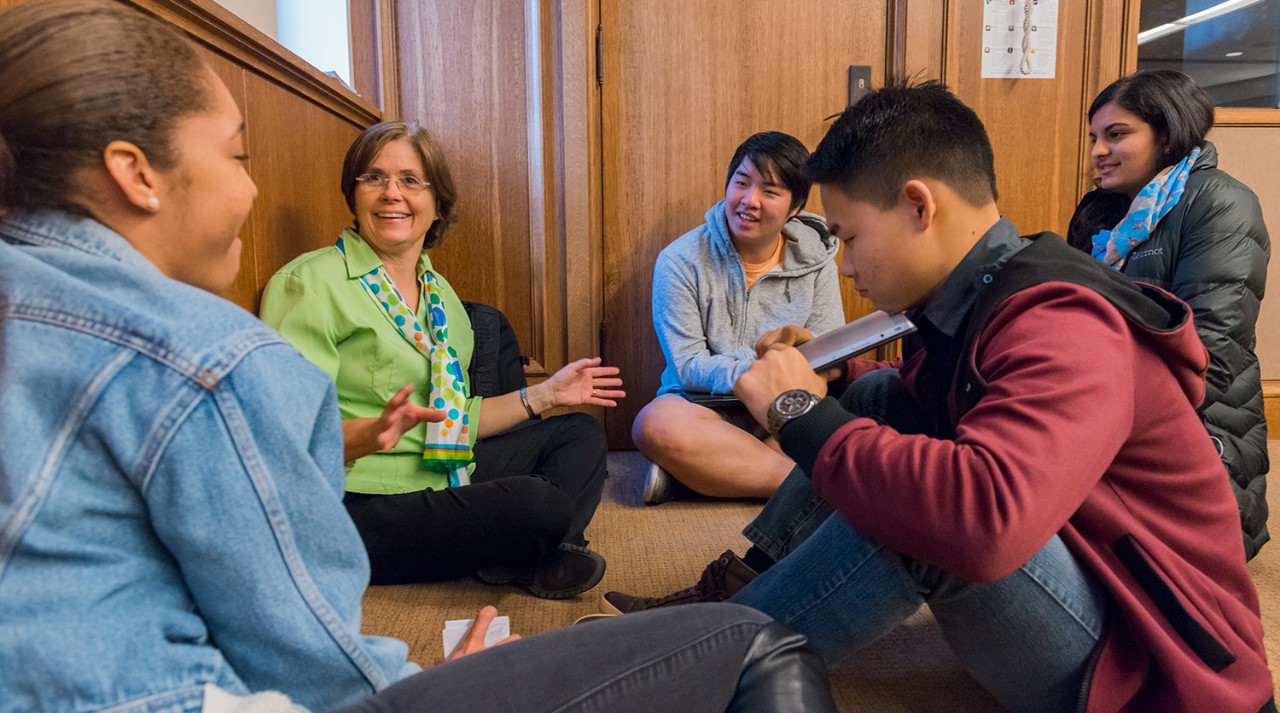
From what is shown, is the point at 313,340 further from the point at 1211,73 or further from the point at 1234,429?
the point at 1211,73

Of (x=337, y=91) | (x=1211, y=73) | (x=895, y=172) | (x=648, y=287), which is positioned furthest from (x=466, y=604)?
(x=1211, y=73)

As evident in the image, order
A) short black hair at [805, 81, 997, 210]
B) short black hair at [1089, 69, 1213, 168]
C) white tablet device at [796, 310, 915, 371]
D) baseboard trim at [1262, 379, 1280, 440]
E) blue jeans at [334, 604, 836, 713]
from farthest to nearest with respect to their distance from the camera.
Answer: baseboard trim at [1262, 379, 1280, 440]
short black hair at [1089, 69, 1213, 168]
white tablet device at [796, 310, 915, 371]
short black hair at [805, 81, 997, 210]
blue jeans at [334, 604, 836, 713]

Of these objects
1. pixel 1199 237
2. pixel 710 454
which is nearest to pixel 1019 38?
pixel 1199 237

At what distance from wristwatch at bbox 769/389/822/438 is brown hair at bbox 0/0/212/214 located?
665mm

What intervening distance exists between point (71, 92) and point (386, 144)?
125cm

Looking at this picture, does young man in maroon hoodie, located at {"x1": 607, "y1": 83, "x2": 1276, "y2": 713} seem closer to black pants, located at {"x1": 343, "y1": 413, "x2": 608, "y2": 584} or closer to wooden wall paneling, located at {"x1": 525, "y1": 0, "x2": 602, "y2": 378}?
Result: black pants, located at {"x1": 343, "y1": 413, "x2": 608, "y2": 584}

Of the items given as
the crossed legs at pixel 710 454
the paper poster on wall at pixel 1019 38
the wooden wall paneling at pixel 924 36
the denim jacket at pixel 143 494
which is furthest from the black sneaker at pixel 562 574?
the paper poster on wall at pixel 1019 38

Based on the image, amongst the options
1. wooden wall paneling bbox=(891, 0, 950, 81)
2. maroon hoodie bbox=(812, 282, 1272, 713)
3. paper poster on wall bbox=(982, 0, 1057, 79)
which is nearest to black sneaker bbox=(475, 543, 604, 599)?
maroon hoodie bbox=(812, 282, 1272, 713)

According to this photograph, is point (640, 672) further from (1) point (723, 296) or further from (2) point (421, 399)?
(1) point (723, 296)

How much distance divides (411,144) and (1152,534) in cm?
152

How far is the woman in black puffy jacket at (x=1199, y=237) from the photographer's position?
5.86 ft

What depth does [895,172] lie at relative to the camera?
1.12 metres

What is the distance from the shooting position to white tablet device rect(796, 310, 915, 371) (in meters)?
1.28

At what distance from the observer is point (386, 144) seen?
1827 mm
